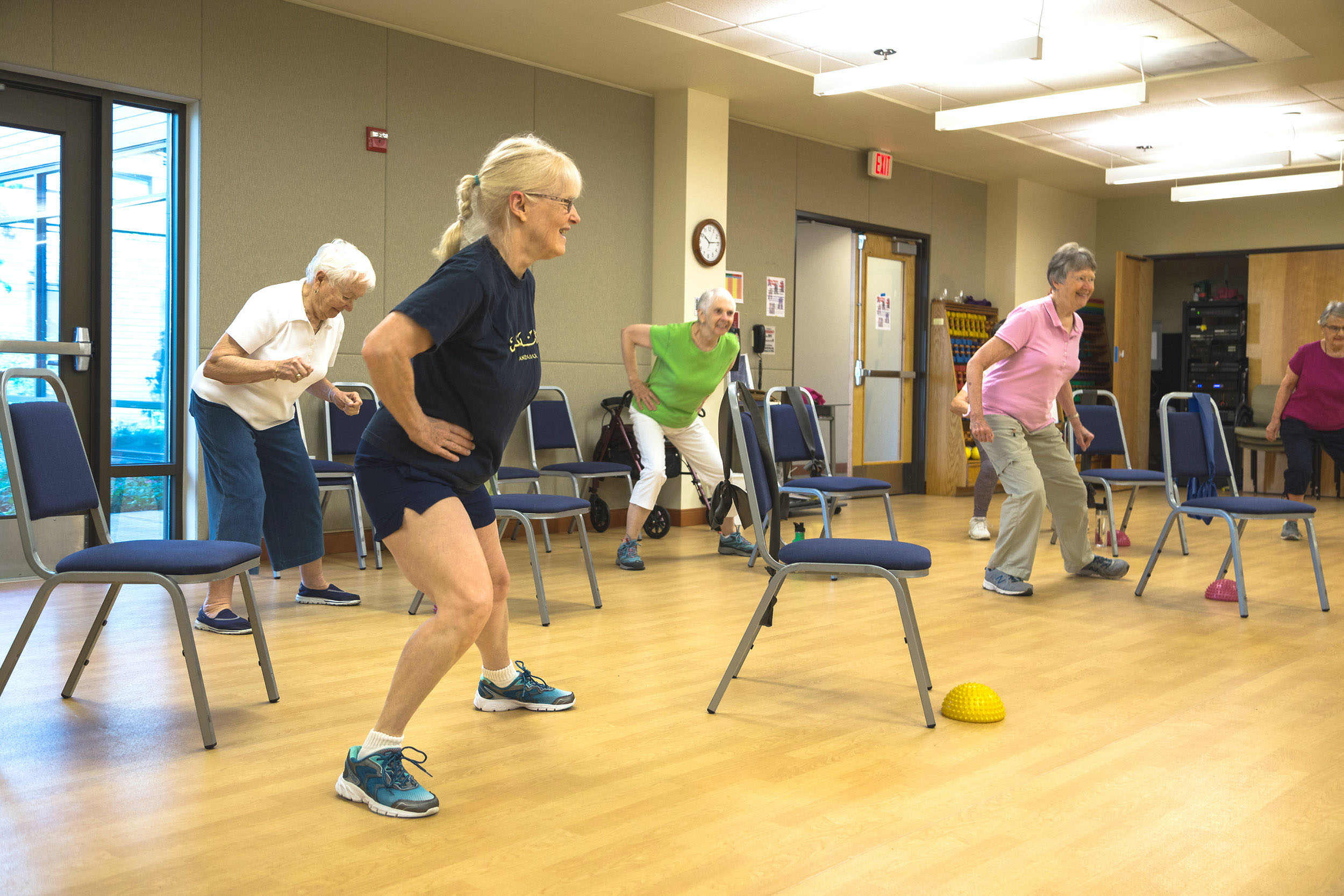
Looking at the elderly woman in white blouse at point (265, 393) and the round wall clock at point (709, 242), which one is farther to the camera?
the round wall clock at point (709, 242)

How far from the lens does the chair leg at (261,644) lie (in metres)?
2.95

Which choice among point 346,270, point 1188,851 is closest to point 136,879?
point 1188,851

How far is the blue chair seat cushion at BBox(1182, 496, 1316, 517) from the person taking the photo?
181 inches

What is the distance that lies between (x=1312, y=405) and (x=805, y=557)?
556 cm

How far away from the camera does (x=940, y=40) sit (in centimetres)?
678

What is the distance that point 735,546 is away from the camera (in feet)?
20.4

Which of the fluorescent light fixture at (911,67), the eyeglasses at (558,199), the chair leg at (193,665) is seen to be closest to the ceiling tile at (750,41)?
the fluorescent light fixture at (911,67)

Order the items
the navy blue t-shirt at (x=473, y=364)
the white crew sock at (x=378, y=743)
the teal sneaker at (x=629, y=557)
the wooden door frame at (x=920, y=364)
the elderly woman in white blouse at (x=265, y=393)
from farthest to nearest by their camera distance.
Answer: the wooden door frame at (x=920, y=364) < the teal sneaker at (x=629, y=557) < the elderly woman in white blouse at (x=265, y=393) < the white crew sock at (x=378, y=743) < the navy blue t-shirt at (x=473, y=364)

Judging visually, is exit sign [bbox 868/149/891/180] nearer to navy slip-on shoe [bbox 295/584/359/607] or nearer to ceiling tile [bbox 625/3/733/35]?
ceiling tile [bbox 625/3/733/35]

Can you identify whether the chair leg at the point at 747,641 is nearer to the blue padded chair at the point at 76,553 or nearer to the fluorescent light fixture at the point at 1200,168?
the blue padded chair at the point at 76,553

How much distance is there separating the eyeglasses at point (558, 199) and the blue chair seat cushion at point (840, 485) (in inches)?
114

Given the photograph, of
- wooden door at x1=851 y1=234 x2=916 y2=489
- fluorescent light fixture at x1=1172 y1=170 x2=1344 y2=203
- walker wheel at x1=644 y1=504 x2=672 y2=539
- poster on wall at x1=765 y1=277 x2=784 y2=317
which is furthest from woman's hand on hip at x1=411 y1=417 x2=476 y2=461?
fluorescent light fixture at x1=1172 y1=170 x2=1344 y2=203

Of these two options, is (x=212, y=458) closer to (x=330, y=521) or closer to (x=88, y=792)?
(x=88, y=792)

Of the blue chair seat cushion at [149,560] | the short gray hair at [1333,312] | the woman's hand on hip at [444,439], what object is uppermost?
the short gray hair at [1333,312]
